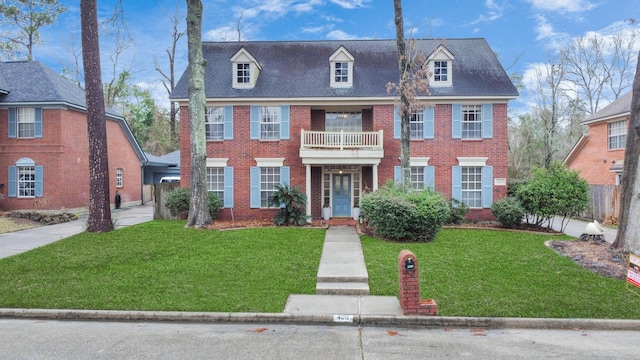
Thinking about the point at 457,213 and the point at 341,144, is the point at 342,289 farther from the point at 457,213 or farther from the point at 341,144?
the point at 457,213

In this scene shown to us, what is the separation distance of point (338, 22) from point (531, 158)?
19.1 m

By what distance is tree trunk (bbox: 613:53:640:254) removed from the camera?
8555 millimetres

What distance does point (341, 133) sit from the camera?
15.2 metres

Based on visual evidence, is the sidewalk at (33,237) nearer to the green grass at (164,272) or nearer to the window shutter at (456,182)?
the green grass at (164,272)

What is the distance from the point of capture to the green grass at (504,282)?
5797 millimetres

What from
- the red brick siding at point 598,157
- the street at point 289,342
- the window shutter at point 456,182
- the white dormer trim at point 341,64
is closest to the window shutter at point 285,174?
the white dormer trim at point 341,64

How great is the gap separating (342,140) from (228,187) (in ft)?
18.0

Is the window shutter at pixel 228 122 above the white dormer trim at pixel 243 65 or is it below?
below

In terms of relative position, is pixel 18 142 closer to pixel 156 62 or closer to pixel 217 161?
pixel 217 161

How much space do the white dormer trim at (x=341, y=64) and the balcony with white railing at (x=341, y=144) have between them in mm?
2425

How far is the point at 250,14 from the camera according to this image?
2950 centimetres

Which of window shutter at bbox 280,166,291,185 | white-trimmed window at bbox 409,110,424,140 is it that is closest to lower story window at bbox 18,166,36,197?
window shutter at bbox 280,166,291,185

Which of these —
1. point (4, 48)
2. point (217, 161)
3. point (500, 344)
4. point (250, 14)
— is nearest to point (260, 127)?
point (217, 161)

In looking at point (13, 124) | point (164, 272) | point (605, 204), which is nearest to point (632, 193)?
point (605, 204)
